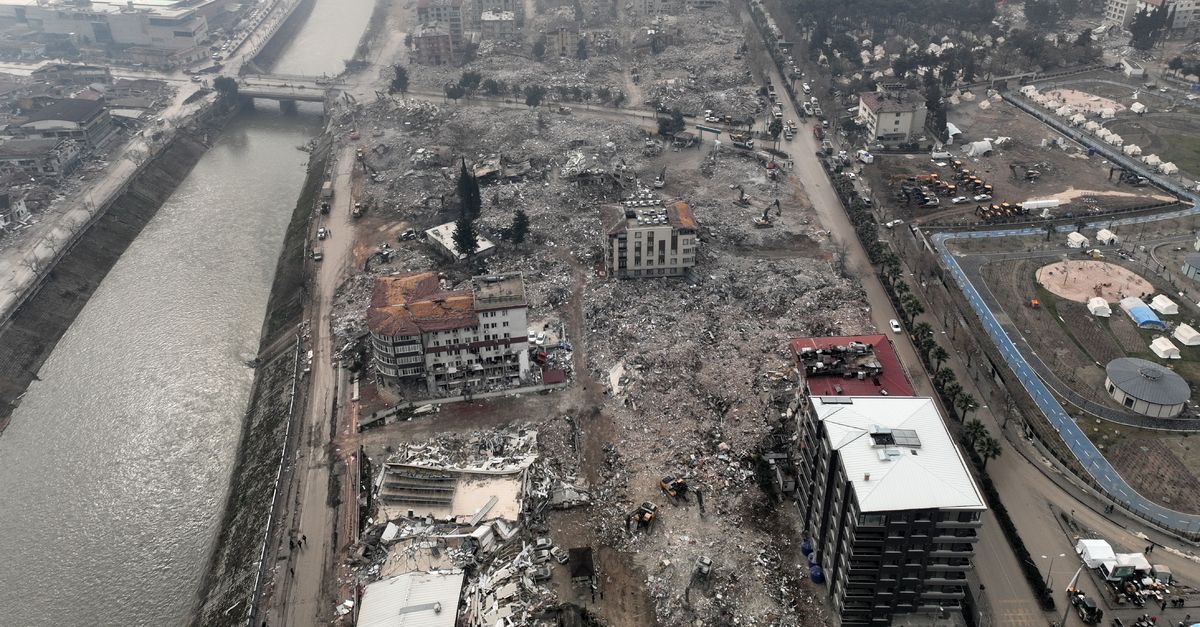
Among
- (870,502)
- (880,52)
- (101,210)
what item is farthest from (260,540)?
(880,52)

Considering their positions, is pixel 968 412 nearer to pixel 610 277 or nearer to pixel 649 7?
pixel 610 277

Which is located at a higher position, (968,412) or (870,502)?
(870,502)

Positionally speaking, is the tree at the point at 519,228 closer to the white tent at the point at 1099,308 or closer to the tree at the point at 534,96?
the tree at the point at 534,96

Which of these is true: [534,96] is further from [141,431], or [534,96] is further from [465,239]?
[141,431]

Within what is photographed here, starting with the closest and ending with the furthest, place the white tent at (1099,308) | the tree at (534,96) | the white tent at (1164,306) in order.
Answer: the white tent at (1164,306)
the white tent at (1099,308)
the tree at (534,96)

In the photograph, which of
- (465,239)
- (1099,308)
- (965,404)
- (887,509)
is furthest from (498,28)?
(887,509)

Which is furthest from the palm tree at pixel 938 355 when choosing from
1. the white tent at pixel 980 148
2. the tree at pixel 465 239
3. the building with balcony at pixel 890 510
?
the white tent at pixel 980 148
